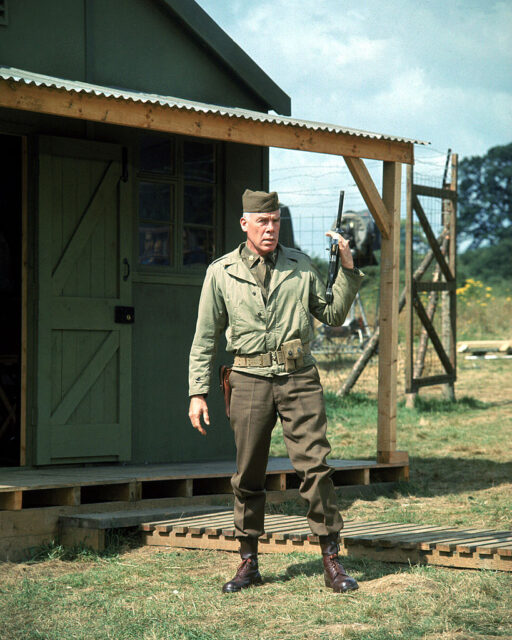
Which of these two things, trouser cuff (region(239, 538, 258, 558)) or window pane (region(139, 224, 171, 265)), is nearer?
trouser cuff (region(239, 538, 258, 558))

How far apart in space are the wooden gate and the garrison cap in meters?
7.59

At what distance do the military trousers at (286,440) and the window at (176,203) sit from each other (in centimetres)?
334

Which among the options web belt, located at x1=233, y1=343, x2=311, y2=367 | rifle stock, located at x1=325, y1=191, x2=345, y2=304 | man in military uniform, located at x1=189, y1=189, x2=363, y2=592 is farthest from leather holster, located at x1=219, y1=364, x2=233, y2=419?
rifle stock, located at x1=325, y1=191, x2=345, y2=304

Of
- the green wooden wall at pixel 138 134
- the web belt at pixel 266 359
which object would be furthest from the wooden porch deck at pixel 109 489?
the web belt at pixel 266 359

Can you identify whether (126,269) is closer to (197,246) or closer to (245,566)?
(197,246)

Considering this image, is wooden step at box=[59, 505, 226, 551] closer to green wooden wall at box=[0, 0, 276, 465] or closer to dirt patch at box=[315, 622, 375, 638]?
green wooden wall at box=[0, 0, 276, 465]

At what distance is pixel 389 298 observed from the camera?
328 inches

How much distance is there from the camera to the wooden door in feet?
24.8

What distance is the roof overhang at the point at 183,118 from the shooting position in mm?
6238

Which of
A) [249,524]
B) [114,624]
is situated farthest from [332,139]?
[114,624]

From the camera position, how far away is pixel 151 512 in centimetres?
672

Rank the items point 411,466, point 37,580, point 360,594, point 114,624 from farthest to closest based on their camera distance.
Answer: point 411,466
point 37,580
point 360,594
point 114,624

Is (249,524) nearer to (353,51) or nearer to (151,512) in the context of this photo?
(151,512)

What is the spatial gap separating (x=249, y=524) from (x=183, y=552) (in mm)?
1079
